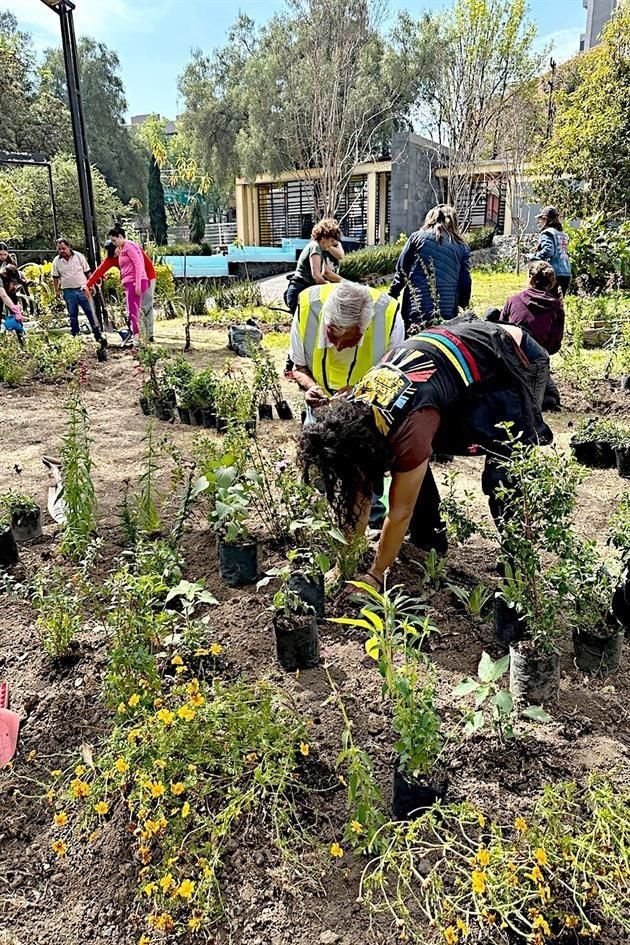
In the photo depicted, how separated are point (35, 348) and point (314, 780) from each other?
6.64 meters

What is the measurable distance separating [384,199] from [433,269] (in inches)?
921

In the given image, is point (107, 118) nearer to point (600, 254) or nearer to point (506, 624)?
point (600, 254)

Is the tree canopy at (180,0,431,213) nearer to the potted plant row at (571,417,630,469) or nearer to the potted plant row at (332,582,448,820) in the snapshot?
the potted plant row at (571,417,630,469)

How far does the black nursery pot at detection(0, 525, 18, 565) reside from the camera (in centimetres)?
307

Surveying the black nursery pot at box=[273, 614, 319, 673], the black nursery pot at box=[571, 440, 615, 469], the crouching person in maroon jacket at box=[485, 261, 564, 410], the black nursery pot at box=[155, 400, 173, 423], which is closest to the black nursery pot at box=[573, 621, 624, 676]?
the black nursery pot at box=[273, 614, 319, 673]

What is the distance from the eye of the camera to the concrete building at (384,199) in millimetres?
21422

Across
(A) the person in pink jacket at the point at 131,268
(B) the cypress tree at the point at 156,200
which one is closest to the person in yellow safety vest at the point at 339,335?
(A) the person in pink jacket at the point at 131,268

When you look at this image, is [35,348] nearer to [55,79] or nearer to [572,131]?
[572,131]

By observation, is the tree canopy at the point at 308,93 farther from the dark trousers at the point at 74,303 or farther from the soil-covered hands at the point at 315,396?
the soil-covered hands at the point at 315,396

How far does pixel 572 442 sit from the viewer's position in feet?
13.8

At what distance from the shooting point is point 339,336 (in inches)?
105

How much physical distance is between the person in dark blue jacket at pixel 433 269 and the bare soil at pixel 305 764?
2.02m

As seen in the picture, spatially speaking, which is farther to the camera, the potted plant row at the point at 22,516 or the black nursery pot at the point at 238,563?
the potted plant row at the point at 22,516

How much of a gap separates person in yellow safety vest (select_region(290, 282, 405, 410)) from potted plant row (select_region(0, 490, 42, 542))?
1.53 m
